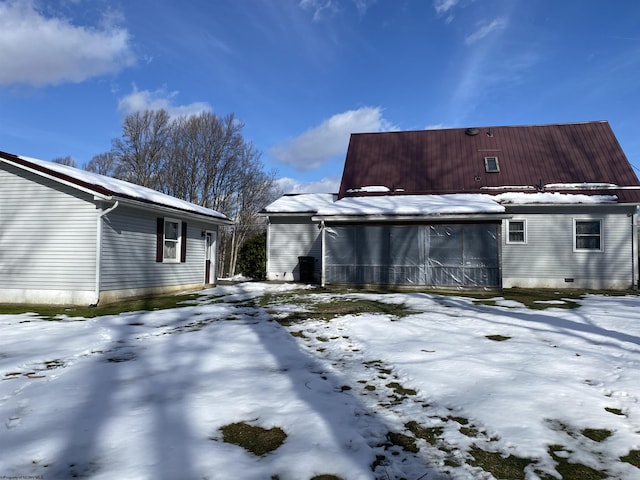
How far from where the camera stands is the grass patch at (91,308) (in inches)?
346

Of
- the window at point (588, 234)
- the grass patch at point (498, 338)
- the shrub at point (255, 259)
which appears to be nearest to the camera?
the grass patch at point (498, 338)

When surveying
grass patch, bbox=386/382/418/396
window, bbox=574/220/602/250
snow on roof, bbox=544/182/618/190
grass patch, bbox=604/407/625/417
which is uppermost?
snow on roof, bbox=544/182/618/190

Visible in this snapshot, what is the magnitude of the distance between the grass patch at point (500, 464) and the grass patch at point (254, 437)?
55.1 inches

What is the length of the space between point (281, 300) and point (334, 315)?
120 inches

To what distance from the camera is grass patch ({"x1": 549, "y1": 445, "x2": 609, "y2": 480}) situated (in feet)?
8.36

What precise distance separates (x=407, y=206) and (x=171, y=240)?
812 cm

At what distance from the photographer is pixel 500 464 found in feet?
8.86

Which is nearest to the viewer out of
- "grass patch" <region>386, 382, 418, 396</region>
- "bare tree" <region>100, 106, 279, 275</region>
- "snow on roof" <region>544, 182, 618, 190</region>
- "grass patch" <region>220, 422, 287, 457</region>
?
"grass patch" <region>220, 422, 287, 457</region>

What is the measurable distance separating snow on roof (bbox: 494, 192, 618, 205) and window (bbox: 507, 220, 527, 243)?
2.71 feet

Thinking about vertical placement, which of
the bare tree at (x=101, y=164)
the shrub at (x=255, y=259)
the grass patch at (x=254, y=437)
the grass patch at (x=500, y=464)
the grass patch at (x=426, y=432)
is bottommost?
the grass patch at (x=254, y=437)

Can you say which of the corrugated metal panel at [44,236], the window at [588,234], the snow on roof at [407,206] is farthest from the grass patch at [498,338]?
the window at [588,234]

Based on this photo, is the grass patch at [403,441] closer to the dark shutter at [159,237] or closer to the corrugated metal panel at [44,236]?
the corrugated metal panel at [44,236]

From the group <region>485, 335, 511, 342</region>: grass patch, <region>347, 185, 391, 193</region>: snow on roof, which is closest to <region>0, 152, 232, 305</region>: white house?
<region>485, 335, 511, 342</region>: grass patch

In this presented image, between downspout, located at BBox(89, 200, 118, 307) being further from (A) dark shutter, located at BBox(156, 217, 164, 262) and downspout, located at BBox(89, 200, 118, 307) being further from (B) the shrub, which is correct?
(B) the shrub
